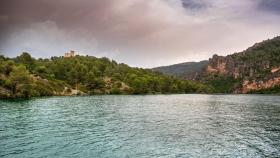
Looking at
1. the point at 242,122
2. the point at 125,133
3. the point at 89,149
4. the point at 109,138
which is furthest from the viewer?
the point at 242,122

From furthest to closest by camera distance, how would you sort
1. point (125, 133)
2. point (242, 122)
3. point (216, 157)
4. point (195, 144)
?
1. point (242, 122)
2. point (125, 133)
3. point (195, 144)
4. point (216, 157)

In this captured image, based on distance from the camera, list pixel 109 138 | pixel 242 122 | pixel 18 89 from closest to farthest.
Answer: pixel 109 138
pixel 242 122
pixel 18 89

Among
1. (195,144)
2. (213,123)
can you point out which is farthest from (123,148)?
(213,123)

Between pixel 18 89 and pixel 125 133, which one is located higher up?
pixel 18 89

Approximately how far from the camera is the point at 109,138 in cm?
5216

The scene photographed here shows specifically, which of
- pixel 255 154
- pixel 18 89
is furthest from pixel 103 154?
pixel 18 89

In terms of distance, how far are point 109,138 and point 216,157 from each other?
59.9 feet

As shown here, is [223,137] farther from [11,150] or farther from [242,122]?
[11,150]

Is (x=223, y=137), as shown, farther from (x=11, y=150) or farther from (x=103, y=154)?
(x=11, y=150)

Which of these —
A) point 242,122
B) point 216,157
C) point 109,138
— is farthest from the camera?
point 242,122

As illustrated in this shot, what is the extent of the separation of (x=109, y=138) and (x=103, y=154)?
34.7 feet

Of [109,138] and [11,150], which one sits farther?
[109,138]

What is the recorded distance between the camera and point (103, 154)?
41.6m

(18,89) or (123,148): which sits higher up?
(18,89)
